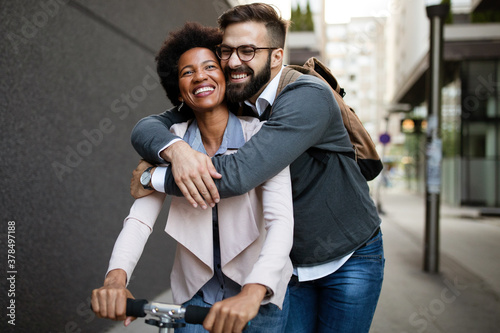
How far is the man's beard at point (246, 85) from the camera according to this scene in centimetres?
192

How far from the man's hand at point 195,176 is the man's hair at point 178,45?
55 cm

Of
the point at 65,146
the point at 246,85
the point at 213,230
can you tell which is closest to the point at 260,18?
the point at 246,85

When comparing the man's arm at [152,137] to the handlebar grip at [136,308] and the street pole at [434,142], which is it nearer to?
the handlebar grip at [136,308]

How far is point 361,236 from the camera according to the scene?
6.71 feet

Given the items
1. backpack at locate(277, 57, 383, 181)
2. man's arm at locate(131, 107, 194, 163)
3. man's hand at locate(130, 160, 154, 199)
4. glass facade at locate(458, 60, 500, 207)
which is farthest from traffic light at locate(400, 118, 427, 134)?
man's hand at locate(130, 160, 154, 199)

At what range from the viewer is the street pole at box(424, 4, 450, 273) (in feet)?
22.4

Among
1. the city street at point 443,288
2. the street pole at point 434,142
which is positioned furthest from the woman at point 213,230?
the street pole at point 434,142

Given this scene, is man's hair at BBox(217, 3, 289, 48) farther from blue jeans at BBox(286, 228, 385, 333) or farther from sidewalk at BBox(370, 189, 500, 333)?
sidewalk at BBox(370, 189, 500, 333)

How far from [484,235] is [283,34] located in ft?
32.9

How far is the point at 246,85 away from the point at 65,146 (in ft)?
6.96

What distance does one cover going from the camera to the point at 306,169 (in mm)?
1902

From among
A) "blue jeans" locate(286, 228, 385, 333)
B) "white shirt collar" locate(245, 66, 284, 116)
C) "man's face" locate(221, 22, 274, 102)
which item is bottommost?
"blue jeans" locate(286, 228, 385, 333)

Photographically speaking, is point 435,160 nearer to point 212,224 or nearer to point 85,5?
point 85,5

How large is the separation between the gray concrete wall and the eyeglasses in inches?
64.3
